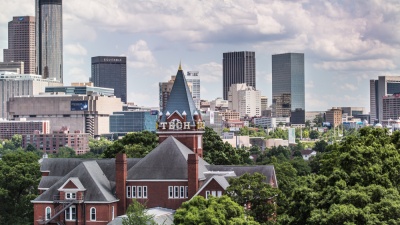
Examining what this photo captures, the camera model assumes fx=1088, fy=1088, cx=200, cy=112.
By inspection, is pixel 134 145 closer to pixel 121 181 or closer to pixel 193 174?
pixel 121 181

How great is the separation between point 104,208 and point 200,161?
13007 mm

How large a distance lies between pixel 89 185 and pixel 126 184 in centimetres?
384

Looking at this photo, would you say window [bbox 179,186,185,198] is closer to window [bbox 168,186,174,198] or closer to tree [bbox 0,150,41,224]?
window [bbox 168,186,174,198]

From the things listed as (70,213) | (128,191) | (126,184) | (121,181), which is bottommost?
(70,213)

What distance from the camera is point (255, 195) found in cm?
9294

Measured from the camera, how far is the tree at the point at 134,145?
13088 centimetres

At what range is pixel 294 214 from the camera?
7862cm

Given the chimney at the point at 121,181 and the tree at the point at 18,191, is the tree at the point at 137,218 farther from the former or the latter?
the tree at the point at 18,191

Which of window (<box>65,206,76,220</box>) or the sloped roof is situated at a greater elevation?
the sloped roof

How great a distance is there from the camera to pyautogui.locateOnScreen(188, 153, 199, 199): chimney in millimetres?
101250

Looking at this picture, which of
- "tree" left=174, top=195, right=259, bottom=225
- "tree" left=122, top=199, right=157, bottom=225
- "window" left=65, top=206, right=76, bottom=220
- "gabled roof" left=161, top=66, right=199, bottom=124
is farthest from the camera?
"gabled roof" left=161, top=66, right=199, bottom=124

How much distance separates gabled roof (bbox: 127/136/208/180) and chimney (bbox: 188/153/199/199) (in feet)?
3.48

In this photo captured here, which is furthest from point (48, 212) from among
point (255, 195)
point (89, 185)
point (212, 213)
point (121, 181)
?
point (212, 213)

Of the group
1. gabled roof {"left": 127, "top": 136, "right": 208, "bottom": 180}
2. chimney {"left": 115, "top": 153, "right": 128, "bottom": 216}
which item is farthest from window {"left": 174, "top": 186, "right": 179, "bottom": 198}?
chimney {"left": 115, "top": 153, "right": 128, "bottom": 216}
